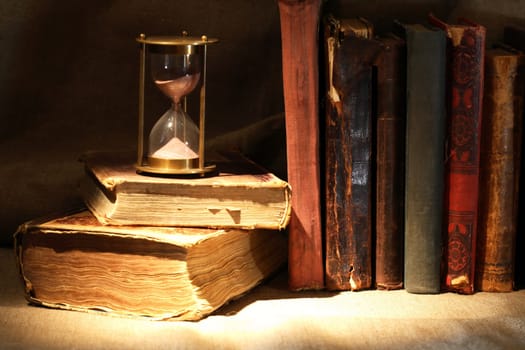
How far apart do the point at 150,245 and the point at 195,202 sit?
11 cm

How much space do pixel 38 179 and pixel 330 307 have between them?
648 millimetres

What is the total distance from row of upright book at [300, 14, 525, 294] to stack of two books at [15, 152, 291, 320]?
141 mm

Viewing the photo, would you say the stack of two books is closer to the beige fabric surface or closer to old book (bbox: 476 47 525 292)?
the beige fabric surface

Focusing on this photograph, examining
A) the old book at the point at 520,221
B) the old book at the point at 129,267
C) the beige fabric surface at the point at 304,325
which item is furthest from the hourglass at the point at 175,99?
the old book at the point at 520,221

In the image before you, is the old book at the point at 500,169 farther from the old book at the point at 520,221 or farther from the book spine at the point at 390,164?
the book spine at the point at 390,164

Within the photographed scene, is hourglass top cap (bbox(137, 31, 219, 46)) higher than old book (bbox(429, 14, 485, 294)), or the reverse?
hourglass top cap (bbox(137, 31, 219, 46))

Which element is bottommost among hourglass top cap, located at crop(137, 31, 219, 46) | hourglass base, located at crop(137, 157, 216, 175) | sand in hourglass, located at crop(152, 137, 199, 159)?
hourglass base, located at crop(137, 157, 216, 175)

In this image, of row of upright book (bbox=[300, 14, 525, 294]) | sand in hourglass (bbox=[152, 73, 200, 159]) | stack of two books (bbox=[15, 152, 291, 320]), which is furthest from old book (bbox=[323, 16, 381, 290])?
sand in hourglass (bbox=[152, 73, 200, 159])

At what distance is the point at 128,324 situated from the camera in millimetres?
1516

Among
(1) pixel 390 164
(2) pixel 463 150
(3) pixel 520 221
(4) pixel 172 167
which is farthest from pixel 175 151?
A: (3) pixel 520 221

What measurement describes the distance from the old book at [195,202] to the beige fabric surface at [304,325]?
A: 140 mm

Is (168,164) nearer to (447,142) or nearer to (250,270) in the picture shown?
(250,270)

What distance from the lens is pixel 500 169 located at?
1659 mm

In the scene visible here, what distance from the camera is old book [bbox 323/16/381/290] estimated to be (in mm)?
1615
